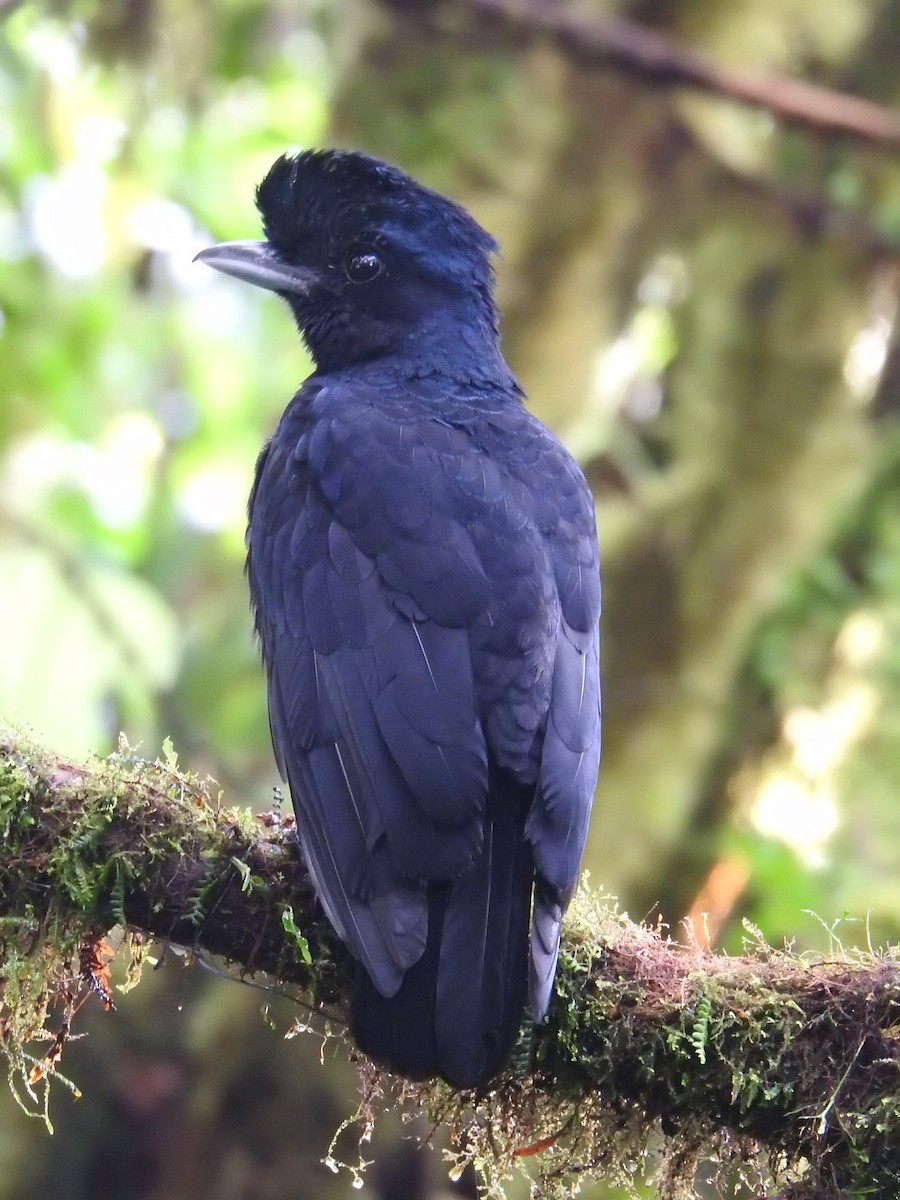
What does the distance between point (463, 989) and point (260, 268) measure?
8.06 ft

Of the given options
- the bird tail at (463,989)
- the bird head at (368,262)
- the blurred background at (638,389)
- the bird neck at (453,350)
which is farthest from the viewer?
the blurred background at (638,389)

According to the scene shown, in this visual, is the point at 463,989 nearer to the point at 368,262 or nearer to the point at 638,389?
the point at 368,262

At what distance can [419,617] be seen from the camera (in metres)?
3.22

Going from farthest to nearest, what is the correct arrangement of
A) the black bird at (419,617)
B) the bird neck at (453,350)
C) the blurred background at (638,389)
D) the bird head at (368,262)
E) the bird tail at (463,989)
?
the blurred background at (638,389) → the bird head at (368,262) → the bird neck at (453,350) → the black bird at (419,617) → the bird tail at (463,989)

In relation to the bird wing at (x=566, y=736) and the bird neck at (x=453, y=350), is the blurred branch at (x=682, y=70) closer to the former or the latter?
the bird neck at (x=453, y=350)

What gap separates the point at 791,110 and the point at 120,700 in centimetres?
356

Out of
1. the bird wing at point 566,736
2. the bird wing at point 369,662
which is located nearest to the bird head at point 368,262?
the bird wing at point 369,662

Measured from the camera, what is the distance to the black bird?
2.76 meters

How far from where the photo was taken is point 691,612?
645cm

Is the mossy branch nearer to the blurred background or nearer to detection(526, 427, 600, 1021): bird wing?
detection(526, 427, 600, 1021): bird wing

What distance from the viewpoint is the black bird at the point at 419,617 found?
276cm

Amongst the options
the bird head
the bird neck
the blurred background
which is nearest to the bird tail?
the bird neck

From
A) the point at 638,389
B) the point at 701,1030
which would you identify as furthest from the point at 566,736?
the point at 638,389

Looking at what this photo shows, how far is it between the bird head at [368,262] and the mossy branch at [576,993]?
5.47 feet
